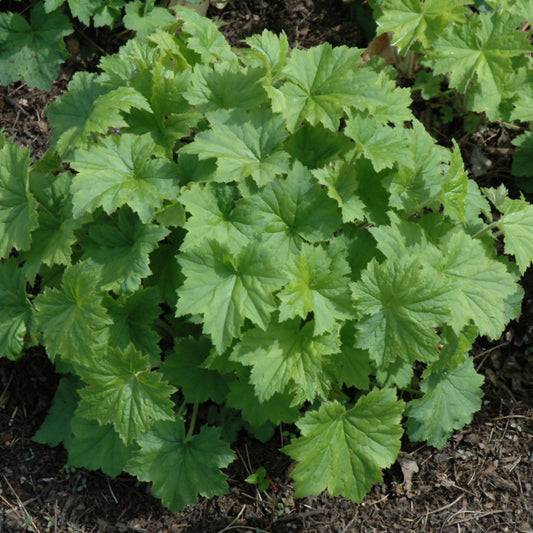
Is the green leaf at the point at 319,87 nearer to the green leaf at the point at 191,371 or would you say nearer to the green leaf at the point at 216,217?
the green leaf at the point at 216,217

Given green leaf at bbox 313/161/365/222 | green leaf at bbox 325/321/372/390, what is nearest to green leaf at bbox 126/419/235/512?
green leaf at bbox 325/321/372/390

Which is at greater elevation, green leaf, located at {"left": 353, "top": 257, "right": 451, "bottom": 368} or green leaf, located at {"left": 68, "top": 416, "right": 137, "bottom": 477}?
green leaf, located at {"left": 353, "top": 257, "right": 451, "bottom": 368}

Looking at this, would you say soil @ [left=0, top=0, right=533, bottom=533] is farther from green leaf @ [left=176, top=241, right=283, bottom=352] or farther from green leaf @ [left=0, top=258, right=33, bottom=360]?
green leaf @ [left=176, top=241, right=283, bottom=352]

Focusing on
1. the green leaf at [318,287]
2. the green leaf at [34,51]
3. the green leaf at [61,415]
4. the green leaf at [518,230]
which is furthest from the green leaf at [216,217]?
the green leaf at [34,51]

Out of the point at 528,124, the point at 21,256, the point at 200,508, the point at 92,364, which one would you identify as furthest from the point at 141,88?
the point at 528,124

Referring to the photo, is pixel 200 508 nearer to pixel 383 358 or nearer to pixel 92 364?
pixel 92 364

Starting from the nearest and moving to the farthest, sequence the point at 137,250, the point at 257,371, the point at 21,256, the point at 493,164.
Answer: the point at 257,371 < the point at 137,250 < the point at 21,256 < the point at 493,164

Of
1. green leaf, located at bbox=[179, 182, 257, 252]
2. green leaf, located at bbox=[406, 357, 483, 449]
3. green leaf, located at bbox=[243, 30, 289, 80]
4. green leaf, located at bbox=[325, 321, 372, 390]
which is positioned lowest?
green leaf, located at bbox=[406, 357, 483, 449]
